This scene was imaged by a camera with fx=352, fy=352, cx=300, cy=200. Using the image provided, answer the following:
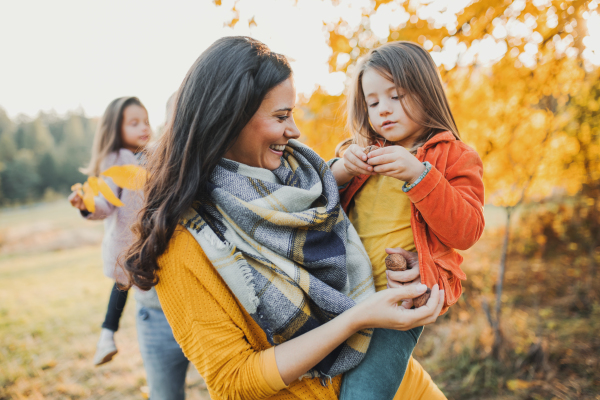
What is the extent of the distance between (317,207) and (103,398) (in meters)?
3.44

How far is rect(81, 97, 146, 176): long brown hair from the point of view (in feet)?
8.70

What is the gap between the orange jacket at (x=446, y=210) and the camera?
1.11 meters

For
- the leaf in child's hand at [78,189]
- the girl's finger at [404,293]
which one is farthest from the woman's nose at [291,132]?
the leaf in child's hand at [78,189]

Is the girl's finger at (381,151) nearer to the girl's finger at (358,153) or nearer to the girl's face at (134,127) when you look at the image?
the girl's finger at (358,153)

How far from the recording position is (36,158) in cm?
2238

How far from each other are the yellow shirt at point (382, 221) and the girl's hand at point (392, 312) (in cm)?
24

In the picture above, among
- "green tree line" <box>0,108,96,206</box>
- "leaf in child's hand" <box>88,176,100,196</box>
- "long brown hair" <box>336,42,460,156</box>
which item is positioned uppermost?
"long brown hair" <box>336,42,460,156</box>

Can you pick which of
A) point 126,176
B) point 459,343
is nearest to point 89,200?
point 126,176

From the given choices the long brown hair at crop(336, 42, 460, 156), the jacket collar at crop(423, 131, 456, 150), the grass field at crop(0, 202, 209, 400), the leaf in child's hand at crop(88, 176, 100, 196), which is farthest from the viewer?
the grass field at crop(0, 202, 209, 400)

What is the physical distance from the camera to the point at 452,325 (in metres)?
4.05

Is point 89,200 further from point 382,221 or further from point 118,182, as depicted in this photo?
point 382,221

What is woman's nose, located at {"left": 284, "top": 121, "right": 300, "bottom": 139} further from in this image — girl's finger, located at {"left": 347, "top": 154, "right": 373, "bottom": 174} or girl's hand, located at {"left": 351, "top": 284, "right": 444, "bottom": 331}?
girl's hand, located at {"left": 351, "top": 284, "right": 444, "bottom": 331}

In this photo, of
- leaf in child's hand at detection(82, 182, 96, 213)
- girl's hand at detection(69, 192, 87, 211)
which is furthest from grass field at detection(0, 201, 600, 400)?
leaf in child's hand at detection(82, 182, 96, 213)

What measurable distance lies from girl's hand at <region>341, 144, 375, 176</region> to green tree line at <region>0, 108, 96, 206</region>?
23.1 meters
